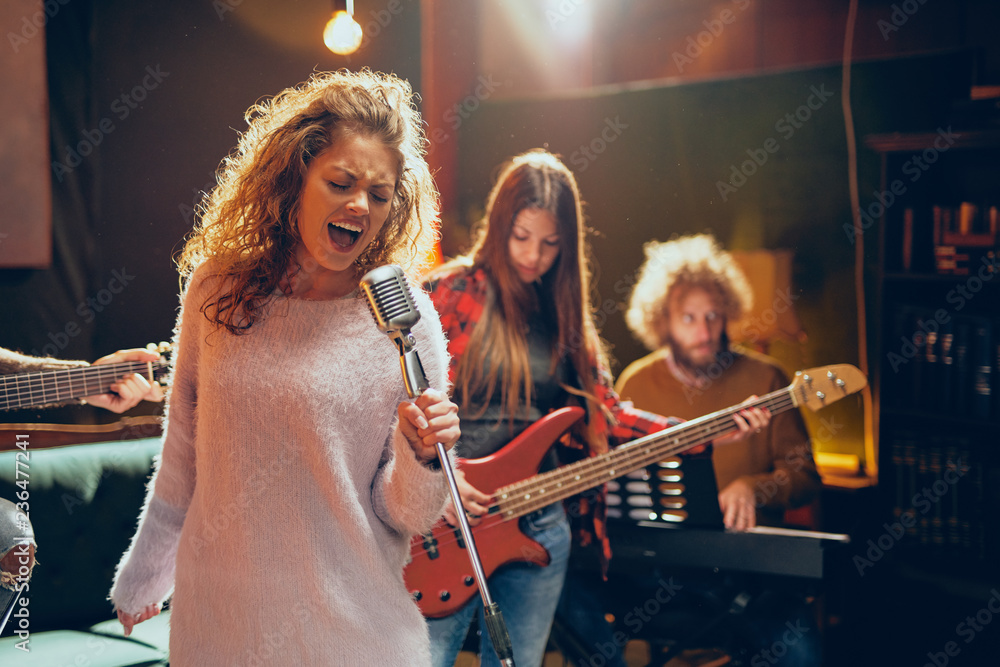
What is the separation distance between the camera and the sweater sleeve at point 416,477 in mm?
1073

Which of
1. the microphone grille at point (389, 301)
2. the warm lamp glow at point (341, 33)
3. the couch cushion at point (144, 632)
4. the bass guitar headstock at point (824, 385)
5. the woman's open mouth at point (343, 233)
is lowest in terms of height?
the couch cushion at point (144, 632)

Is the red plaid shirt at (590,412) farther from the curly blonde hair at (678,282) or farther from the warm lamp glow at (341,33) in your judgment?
the warm lamp glow at (341,33)

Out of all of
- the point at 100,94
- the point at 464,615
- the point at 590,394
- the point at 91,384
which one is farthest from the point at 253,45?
the point at 464,615

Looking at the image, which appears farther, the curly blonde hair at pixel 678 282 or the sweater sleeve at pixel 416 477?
the curly blonde hair at pixel 678 282

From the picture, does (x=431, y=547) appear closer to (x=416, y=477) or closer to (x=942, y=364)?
(x=416, y=477)

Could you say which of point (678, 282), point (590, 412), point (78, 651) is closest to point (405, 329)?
point (590, 412)

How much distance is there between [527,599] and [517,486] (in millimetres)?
296

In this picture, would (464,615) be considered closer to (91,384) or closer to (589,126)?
(91,384)

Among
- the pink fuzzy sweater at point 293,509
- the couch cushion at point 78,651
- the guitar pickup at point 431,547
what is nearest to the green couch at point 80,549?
the couch cushion at point 78,651

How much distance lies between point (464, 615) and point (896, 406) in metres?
1.40

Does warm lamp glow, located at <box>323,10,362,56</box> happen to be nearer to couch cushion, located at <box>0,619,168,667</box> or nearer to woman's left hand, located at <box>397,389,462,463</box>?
woman's left hand, located at <box>397,389,462,463</box>

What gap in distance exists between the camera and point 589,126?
2.57 metres

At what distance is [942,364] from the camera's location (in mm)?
2268

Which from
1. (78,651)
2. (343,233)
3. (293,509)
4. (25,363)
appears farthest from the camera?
(78,651)
